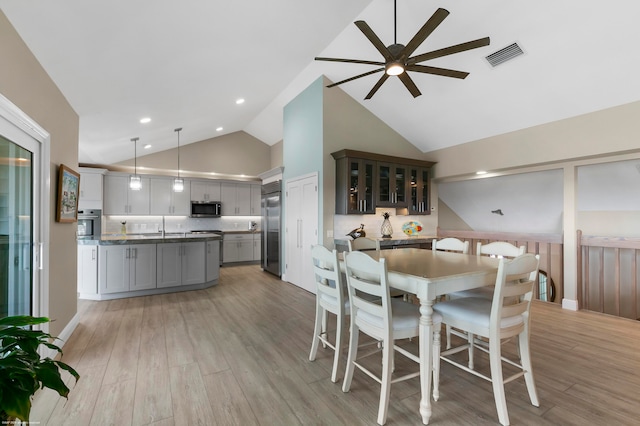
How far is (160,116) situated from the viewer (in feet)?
15.6

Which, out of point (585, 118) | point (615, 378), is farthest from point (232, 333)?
point (585, 118)

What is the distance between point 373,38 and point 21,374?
9.06 feet

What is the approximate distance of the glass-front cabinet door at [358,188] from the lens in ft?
15.4

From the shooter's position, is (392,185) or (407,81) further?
(392,185)

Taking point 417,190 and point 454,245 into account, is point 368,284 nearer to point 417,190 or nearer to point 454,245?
point 454,245

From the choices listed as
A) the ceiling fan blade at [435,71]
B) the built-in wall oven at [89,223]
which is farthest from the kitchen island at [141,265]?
the ceiling fan blade at [435,71]

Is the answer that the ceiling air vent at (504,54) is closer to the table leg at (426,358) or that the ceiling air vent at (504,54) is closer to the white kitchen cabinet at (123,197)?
the table leg at (426,358)

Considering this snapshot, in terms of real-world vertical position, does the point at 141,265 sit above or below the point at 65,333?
above

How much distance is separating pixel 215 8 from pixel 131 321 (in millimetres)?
3526

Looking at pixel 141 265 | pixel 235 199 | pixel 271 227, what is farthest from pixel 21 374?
pixel 235 199

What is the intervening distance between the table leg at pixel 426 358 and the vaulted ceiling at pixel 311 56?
287 cm

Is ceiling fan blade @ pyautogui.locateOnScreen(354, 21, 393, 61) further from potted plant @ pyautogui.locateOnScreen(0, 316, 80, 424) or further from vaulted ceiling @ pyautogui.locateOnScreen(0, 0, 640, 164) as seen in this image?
potted plant @ pyautogui.locateOnScreen(0, 316, 80, 424)

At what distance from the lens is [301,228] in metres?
5.28

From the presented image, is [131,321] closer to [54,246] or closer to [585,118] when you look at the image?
[54,246]
